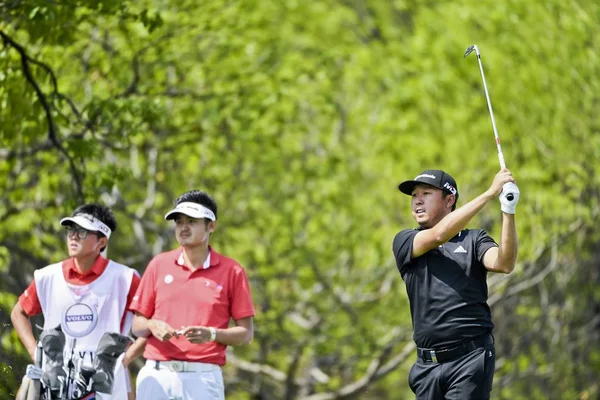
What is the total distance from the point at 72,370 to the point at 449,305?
263 cm

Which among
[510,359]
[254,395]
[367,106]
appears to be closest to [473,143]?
[367,106]

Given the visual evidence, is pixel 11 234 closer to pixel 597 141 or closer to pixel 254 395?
pixel 254 395

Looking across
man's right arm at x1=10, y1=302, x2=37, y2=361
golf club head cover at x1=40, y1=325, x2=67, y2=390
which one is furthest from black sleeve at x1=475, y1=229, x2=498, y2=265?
man's right arm at x1=10, y1=302, x2=37, y2=361

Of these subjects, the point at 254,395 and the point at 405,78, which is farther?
the point at 405,78

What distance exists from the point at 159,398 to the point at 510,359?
1457cm

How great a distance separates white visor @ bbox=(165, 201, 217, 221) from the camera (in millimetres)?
8742

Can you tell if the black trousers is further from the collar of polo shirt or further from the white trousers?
the collar of polo shirt

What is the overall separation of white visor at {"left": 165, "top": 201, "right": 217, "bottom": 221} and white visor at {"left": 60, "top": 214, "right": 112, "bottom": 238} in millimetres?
528

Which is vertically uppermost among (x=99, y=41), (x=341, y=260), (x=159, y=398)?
(x=99, y=41)

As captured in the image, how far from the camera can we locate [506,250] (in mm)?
7484

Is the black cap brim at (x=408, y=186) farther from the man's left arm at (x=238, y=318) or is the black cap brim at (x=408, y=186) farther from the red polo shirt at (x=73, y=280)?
the red polo shirt at (x=73, y=280)

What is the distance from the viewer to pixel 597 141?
2041 centimetres

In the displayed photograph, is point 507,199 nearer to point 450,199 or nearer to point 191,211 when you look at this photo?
point 450,199

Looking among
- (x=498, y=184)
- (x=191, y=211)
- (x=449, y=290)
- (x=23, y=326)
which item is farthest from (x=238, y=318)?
(x=498, y=184)
